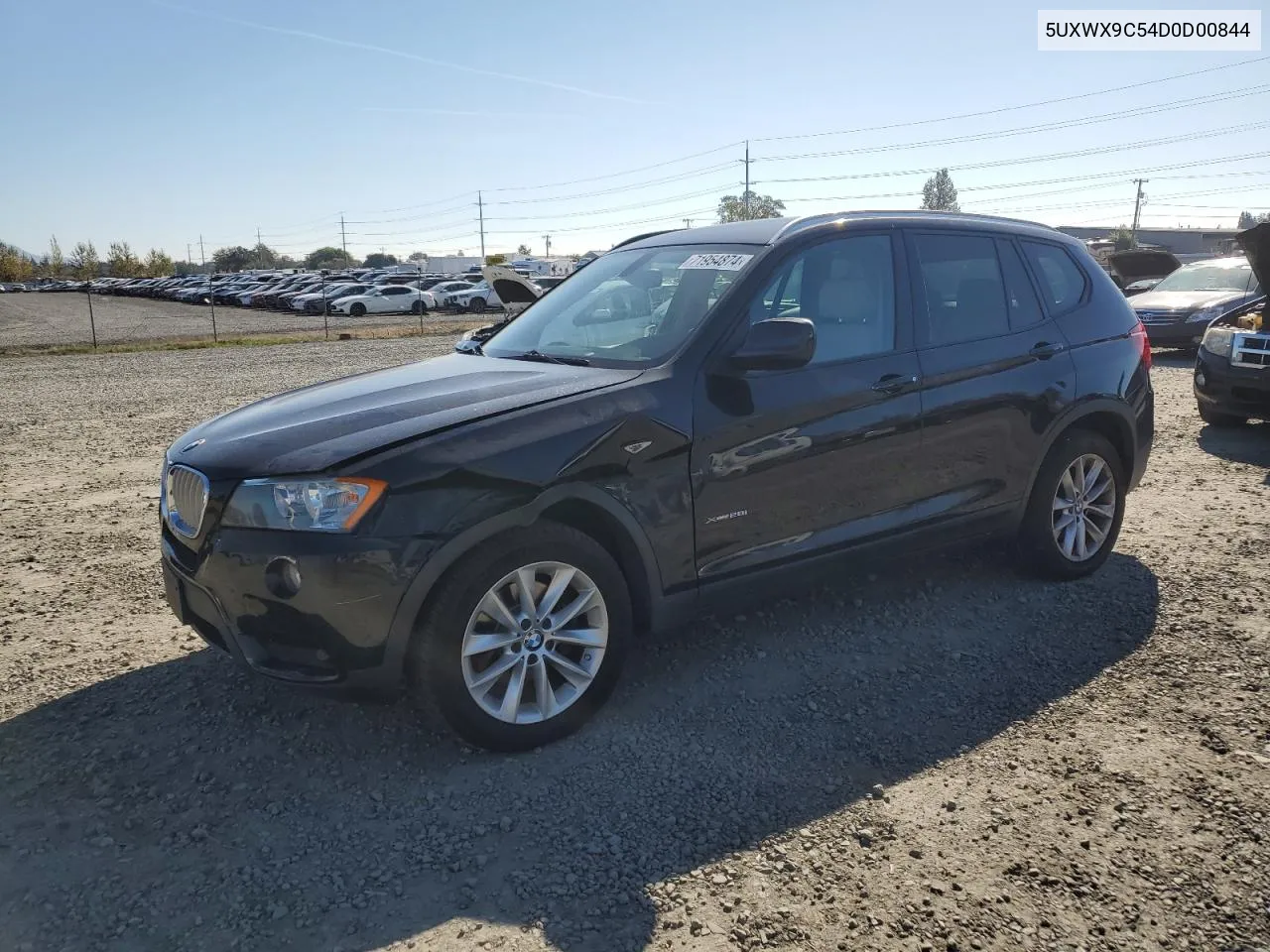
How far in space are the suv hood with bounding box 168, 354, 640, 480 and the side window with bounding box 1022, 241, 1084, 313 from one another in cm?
249

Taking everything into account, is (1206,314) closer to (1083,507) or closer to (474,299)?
(1083,507)

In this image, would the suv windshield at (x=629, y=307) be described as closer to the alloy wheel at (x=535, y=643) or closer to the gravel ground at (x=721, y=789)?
the alloy wheel at (x=535, y=643)

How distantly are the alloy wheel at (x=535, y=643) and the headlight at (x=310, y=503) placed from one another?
20.2 inches

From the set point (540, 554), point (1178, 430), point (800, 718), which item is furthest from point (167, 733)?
point (1178, 430)

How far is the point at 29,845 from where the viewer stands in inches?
119

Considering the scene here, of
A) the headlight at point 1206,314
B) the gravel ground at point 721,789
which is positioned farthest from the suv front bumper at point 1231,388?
the headlight at point 1206,314

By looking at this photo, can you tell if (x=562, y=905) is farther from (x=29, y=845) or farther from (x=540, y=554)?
(x=29, y=845)

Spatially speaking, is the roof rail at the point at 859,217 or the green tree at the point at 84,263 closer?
the roof rail at the point at 859,217

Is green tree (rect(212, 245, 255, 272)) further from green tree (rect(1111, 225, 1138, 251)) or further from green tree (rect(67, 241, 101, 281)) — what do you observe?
green tree (rect(1111, 225, 1138, 251))

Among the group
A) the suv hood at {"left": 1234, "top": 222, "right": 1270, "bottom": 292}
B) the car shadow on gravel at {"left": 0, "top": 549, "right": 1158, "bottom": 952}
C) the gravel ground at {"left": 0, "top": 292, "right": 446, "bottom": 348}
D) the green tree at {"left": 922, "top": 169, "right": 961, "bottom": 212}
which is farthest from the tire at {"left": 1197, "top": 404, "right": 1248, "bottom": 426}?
the green tree at {"left": 922, "top": 169, "right": 961, "bottom": 212}

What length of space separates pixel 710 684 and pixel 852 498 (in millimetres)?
983

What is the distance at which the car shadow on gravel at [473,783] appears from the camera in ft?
8.93

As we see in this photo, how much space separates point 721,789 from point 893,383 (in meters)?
1.94

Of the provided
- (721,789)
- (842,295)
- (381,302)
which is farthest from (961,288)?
(381,302)
